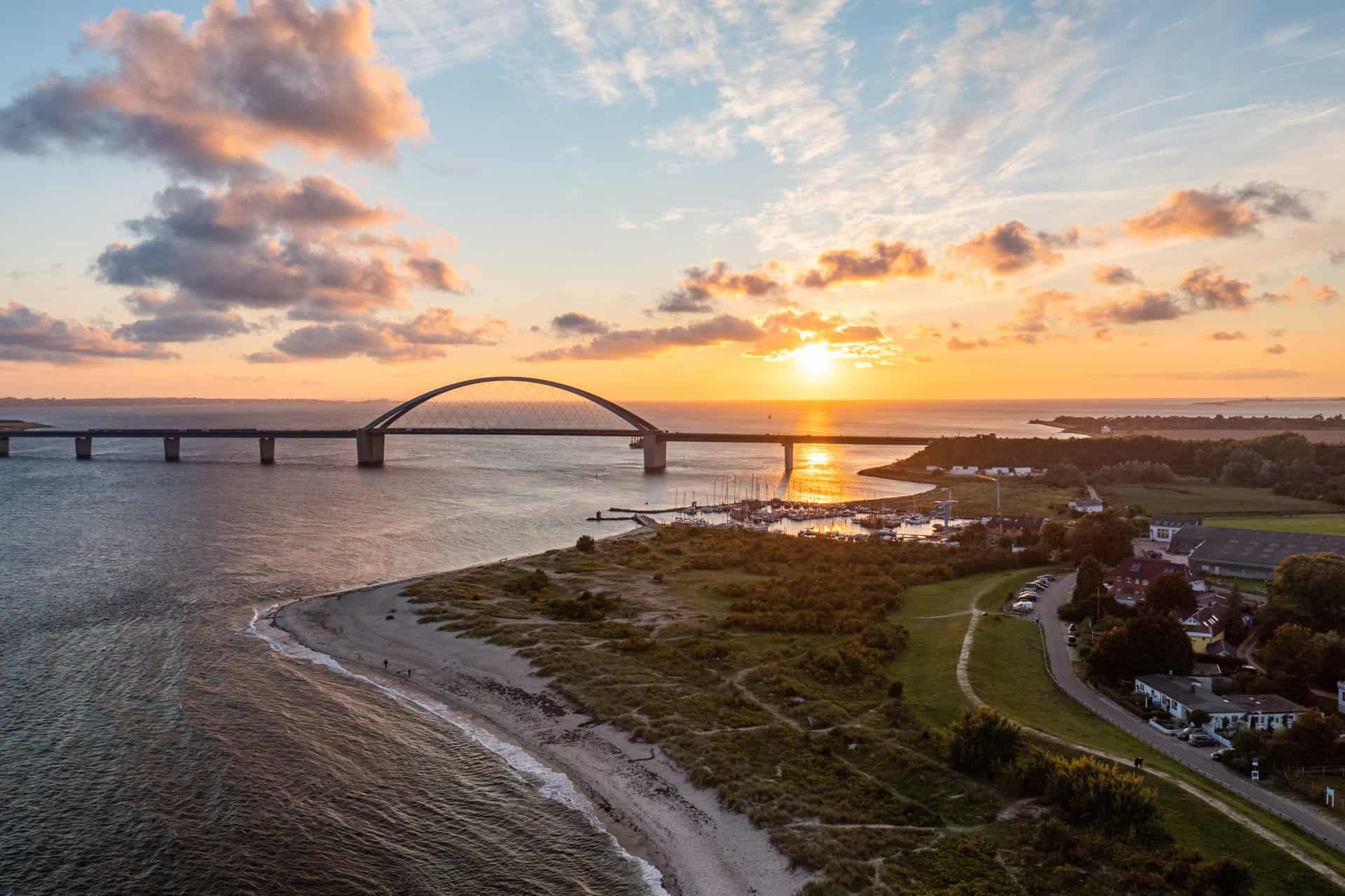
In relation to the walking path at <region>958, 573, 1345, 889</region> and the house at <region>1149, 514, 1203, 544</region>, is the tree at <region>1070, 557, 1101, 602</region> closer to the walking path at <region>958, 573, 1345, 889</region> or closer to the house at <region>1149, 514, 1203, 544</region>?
the walking path at <region>958, 573, 1345, 889</region>

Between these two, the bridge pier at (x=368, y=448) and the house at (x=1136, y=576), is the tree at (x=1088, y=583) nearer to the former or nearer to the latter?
the house at (x=1136, y=576)

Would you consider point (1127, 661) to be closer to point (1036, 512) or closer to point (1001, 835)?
point (1001, 835)

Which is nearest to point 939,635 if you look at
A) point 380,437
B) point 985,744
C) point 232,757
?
point 985,744

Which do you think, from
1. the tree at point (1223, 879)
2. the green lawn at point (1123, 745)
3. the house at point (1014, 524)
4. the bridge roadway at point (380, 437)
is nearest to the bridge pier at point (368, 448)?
the bridge roadway at point (380, 437)

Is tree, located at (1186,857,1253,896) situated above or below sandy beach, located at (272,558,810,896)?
above

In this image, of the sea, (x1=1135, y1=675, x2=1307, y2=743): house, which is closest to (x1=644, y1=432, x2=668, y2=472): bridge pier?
the sea

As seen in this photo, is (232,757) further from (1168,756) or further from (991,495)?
(991,495)

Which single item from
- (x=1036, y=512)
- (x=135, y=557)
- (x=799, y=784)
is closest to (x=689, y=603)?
(x=799, y=784)
